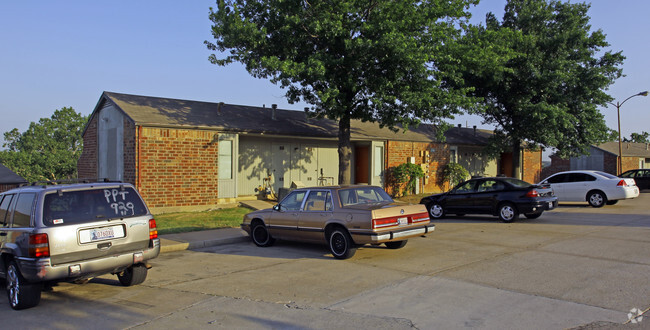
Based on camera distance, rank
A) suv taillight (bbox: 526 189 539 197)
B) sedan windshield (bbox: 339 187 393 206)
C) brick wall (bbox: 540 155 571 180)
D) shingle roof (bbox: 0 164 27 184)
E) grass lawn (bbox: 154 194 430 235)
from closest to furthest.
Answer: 1. sedan windshield (bbox: 339 187 393 206)
2. grass lawn (bbox: 154 194 430 235)
3. suv taillight (bbox: 526 189 539 197)
4. shingle roof (bbox: 0 164 27 184)
5. brick wall (bbox: 540 155 571 180)

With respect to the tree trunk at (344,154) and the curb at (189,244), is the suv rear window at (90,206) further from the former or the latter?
the tree trunk at (344,154)

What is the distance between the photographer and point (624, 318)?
532 centimetres

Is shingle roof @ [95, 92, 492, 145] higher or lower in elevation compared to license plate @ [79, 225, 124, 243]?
higher

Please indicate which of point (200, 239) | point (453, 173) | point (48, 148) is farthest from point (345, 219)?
point (48, 148)

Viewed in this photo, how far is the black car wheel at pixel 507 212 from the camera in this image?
46.9ft

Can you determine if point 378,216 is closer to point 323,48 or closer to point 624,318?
point 624,318

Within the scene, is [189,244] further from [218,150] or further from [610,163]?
[610,163]

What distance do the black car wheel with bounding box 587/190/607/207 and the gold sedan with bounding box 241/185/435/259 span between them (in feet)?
40.2

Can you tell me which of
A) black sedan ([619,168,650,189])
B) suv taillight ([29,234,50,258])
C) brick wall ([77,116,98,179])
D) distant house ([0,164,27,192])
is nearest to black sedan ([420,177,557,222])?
suv taillight ([29,234,50,258])

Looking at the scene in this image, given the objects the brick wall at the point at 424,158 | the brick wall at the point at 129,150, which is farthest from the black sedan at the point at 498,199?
the brick wall at the point at 129,150

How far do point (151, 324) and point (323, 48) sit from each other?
41.7 feet

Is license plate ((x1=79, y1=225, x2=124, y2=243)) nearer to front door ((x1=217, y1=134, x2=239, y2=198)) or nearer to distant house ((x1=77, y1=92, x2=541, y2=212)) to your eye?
distant house ((x1=77, y1=92, x2=541, y2=212))

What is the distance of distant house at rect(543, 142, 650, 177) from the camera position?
45.7 metres

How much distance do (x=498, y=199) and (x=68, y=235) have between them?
1206 centimetres
